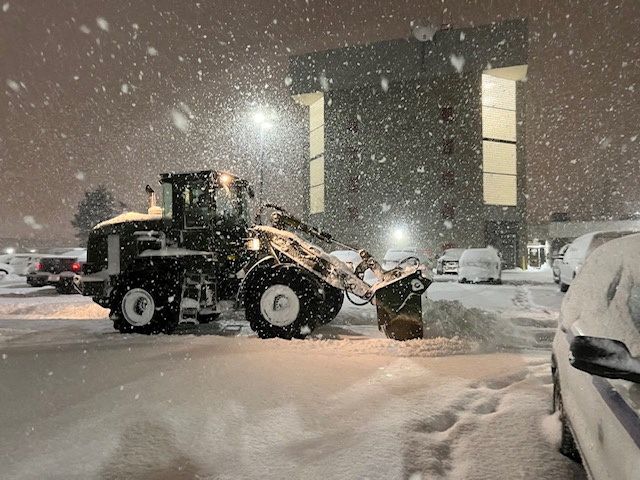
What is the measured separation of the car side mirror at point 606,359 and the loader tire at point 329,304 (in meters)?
6.28

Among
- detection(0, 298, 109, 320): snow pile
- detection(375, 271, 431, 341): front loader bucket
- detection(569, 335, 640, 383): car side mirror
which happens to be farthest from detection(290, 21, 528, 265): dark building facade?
detection(569, 335, 640, 383): car side mirror

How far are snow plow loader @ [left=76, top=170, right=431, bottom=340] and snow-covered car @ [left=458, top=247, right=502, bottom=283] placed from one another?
12664 millimetres

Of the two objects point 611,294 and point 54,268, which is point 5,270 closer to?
point 54,268

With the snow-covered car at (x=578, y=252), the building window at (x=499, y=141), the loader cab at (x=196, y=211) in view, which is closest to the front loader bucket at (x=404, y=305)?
the loader cab at (x=196, y=211)

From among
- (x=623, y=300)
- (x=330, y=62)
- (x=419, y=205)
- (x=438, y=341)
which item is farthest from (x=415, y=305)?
(x=330, y=62)

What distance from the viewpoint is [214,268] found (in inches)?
352

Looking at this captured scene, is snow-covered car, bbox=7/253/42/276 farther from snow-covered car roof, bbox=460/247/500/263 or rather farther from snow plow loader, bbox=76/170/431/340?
snow-covered car roof, bbox=460/247/500/263

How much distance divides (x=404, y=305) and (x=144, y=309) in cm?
456

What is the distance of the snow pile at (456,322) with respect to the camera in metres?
8.17

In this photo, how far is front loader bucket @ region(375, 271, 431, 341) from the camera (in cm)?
775

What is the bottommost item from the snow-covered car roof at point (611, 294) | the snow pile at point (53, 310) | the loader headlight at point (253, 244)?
the snow pile at point (53, 310)

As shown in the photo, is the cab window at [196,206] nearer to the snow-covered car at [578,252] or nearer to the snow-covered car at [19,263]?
the snow-covered car at [578,252]

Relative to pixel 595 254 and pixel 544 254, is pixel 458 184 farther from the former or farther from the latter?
pixel 595 254

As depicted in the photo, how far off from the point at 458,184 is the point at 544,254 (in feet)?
47.8
